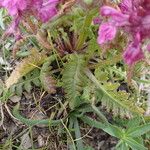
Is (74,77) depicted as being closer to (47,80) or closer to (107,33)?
(47,80)

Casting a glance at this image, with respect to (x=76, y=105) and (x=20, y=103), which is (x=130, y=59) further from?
(x=20, y=103)

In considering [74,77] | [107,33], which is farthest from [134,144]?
[107,33]

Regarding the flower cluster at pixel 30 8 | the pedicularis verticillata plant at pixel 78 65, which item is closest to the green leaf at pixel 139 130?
the pedicularis verticillata plant at pixel 78 65

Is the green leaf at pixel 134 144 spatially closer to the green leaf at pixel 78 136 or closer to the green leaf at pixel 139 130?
the green leaf at pixel 139 130

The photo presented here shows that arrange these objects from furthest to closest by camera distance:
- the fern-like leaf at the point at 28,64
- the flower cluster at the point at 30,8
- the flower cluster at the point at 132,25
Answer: the fern-like leaf at the point at 28,64 < the flower cluster at the point at 30,8 < the flower cluster at the point at 132,25

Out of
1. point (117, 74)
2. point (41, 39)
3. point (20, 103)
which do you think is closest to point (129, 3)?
point (41, 39)
